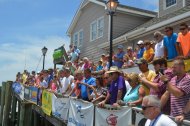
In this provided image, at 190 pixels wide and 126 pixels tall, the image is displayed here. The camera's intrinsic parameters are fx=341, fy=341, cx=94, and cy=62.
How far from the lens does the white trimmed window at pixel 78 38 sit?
25.6 metres

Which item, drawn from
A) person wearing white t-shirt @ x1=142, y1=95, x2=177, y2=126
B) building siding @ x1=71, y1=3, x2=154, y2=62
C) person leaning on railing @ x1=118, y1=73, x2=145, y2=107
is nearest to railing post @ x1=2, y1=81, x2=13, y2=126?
building siding @ x1=71, y1=3, x2=154, y2=62

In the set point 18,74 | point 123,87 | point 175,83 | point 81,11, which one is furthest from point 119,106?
point 81,11

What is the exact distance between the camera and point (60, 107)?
9.78 meters

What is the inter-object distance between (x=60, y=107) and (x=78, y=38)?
16896 mm

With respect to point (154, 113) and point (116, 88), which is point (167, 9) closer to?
point (116, 88)

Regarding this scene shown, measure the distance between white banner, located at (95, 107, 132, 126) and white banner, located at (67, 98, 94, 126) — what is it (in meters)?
0.35

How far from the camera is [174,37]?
28.0ft

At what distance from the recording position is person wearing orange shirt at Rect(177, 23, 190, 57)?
8062mm

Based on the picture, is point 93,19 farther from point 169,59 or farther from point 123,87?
point 123,87

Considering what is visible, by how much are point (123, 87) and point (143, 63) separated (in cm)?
65

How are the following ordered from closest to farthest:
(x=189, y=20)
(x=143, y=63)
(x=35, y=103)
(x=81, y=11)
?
(x=143, y=63) < (x=189, y=20) < (x=35, y=103) < (x=81, y=11)

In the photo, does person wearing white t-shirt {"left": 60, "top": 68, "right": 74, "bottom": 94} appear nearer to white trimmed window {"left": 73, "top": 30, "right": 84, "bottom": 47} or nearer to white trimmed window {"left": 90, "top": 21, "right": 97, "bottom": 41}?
white trimmed window {"left": 90, "top": 21, "right": 97, "bottom": 41}

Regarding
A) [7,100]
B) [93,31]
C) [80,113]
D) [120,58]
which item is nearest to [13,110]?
[7,100]

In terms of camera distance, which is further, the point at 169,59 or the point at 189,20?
the point at 189,20
